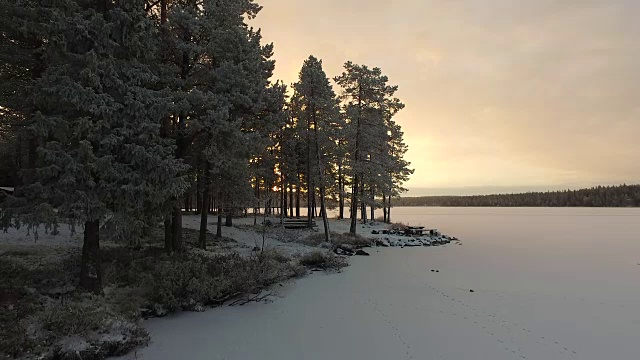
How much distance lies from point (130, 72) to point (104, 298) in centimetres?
613

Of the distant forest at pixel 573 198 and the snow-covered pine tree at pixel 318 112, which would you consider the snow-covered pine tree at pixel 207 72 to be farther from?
the distant forest at pixel 573 198

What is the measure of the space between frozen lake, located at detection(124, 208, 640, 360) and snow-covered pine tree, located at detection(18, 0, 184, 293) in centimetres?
348

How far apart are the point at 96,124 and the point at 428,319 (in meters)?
10.0

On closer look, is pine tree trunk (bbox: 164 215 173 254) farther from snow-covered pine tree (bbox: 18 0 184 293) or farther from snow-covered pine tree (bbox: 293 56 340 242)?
snow-covered pine tree (bbox: 293 56 340 242)

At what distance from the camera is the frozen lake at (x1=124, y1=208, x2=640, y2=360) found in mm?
7543

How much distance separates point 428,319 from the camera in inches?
379

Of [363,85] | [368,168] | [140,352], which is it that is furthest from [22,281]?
[363,85]

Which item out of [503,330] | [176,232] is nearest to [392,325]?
[503,330]

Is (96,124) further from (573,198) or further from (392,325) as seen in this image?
(573,198)

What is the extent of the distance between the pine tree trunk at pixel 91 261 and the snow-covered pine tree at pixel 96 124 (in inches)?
0.9

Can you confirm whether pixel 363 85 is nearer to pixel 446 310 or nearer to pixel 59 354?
pixel 446 310

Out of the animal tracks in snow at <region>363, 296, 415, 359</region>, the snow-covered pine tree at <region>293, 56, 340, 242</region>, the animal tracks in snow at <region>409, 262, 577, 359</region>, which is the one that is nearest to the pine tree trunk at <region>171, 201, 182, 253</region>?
the animal tracks in snow at <region>363, 296, 415, 359</region>

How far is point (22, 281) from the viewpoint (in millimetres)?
9469

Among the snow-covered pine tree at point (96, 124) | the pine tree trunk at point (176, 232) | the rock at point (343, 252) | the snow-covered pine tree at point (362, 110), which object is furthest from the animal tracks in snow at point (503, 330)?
the snow-covered pine tree at point (362, 110)
